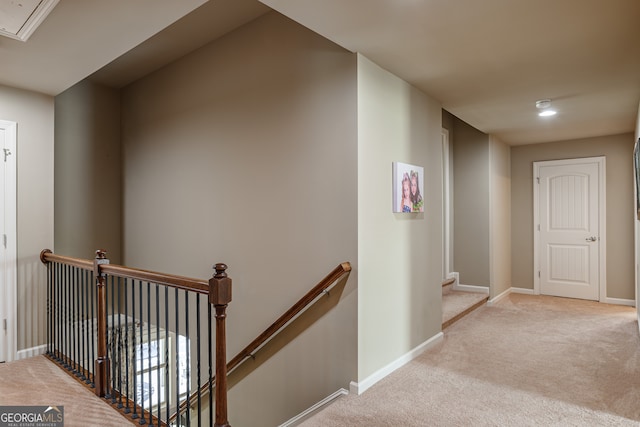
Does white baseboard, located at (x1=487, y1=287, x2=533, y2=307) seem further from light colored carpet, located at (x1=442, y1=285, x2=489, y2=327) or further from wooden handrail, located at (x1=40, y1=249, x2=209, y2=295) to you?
wooden handrail, located at (x1=40, y1=249, x2=209, y2=295)

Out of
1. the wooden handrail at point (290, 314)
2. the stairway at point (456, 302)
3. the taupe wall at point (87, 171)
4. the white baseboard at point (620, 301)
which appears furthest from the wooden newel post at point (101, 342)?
the white baseboard at point (620, 301)

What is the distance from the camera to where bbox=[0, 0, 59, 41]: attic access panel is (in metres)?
2.14

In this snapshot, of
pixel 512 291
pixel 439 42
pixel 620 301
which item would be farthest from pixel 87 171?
pixel 620 301

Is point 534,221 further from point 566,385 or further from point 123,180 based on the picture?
point 123,180

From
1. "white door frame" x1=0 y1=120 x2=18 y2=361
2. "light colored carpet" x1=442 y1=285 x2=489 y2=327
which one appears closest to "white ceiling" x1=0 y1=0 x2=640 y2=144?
"white door frame" x1=0 y1=120 x2=18 y2=361

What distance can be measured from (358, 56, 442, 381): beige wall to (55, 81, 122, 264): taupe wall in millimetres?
3612

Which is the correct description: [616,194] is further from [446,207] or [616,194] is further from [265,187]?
[265,187]

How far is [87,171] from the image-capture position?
475 cm

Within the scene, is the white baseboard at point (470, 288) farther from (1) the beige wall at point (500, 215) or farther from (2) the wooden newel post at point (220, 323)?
(2) the wooden newel post at point (220, 323)

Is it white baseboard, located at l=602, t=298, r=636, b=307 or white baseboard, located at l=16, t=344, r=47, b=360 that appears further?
white baseboard, located at l=602, t=298, r=636, b=307

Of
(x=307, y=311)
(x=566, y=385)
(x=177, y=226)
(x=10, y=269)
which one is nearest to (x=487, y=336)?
(x=566, y=385)

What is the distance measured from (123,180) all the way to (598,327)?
5833mm

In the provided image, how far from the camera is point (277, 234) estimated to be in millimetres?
3287

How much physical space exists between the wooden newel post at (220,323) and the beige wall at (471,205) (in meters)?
4.52
